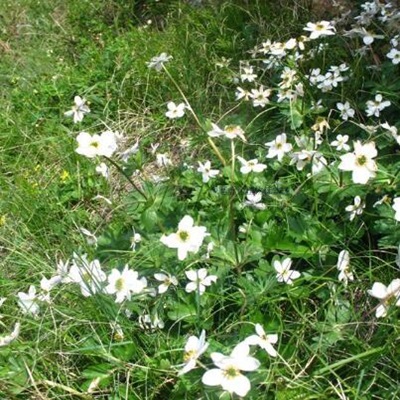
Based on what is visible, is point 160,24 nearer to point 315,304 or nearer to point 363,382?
point 315,304

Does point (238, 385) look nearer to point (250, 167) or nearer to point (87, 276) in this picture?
point (87, 276)

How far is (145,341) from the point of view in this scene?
166cm

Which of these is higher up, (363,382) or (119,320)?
(119,320)

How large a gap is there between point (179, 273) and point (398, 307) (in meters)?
0.55

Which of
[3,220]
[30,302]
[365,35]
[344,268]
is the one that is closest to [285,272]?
[344,268]

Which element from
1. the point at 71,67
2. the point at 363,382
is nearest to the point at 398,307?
the point at 363,382

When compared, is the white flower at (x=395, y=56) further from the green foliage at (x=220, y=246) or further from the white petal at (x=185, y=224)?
the white petal at (x=185, y=224)

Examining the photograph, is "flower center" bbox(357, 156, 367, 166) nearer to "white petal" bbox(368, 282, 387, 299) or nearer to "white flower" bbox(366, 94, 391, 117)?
"white petal" bbox(368, 282, 387, 299)

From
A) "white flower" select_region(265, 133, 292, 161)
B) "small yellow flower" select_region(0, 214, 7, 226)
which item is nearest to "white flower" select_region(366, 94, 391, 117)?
"white flower" select_region(265, 133, 292, 161)

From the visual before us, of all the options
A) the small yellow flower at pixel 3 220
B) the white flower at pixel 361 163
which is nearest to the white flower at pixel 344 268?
the white flower at pixel 361 163

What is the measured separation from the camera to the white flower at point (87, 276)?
160 centimetres

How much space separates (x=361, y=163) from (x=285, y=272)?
0.35 meters

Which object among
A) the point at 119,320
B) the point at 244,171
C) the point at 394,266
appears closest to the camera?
the point at 119,320

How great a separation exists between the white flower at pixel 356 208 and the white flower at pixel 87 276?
0.67 metres
